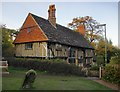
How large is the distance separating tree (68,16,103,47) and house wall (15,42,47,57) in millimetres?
23430

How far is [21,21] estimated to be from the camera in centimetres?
3141

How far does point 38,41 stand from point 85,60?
13710 mm

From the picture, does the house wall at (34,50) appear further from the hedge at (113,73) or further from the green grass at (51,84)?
the green grass at (51,84)

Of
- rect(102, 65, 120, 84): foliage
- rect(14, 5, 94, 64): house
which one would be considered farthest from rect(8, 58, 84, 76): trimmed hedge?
rect(14, 5, 94, 64): house

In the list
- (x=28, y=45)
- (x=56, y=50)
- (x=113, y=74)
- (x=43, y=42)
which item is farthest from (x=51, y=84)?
(x=28, y=45)

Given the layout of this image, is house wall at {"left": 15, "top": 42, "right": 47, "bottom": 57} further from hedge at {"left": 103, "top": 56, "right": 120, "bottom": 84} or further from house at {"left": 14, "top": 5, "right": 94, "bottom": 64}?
hedge at {"left": 103, "top": 56, "right": 120, "bottom": 84}

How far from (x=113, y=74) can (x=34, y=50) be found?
1432cm

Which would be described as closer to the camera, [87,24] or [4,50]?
[4,50]

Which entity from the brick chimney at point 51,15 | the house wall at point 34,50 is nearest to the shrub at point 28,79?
the house wall at point 34,50

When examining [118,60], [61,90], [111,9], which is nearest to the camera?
[61,90]

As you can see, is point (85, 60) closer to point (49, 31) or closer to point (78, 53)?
point (78, 53)

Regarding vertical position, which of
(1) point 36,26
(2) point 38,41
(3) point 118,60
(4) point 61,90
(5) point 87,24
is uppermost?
(5) point 87,24

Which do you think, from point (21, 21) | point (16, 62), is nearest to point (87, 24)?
point (21, 21)

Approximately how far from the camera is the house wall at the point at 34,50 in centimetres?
2552
